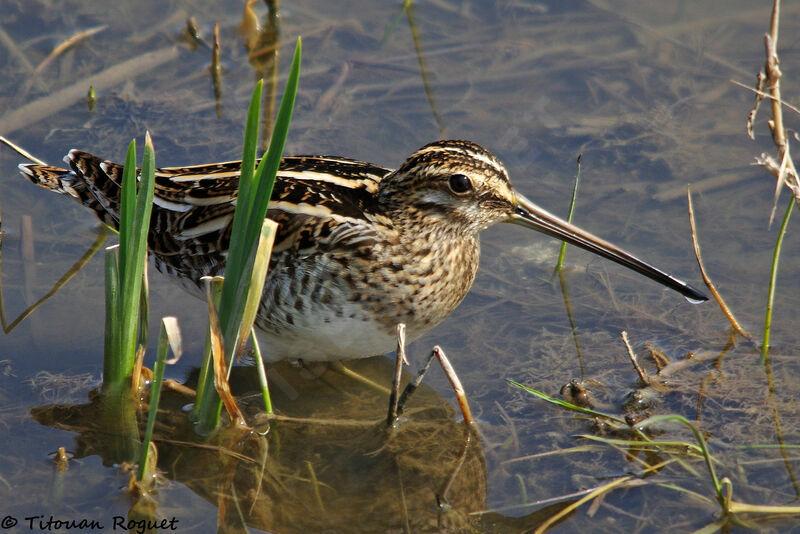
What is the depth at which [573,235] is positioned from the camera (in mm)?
4902

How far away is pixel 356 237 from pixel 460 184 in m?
0.56

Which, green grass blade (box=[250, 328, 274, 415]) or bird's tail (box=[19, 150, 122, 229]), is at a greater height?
bird's tail (box=[19, 150, 122, 229])

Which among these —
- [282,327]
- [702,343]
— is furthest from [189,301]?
[702,343]

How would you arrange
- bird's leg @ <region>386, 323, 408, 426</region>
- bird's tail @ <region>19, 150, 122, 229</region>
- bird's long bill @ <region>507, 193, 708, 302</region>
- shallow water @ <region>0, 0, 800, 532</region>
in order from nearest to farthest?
1. bird's leg @ <region>386, 323, 408, 426</region>
2. shallow water @ <region>0, 0, 800, 532</region>
3. bird's long bill @ <region>507, 193, 708, 302</region>
4. bird's tail @ <region>19, 150, 122, 229</region>

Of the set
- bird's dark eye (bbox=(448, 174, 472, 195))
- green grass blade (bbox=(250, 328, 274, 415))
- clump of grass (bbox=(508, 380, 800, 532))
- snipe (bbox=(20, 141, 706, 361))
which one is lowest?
clump of grass (bbox=(508, 380, 800, 532))

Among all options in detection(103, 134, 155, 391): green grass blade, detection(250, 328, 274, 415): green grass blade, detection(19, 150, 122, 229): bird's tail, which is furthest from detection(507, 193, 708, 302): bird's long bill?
detection(19, 150, 122, 229): bird's tail

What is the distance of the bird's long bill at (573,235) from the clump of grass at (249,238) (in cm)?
150

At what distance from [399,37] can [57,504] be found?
469 cm

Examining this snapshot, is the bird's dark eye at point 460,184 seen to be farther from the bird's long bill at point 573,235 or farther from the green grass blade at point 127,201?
the green grass blade at point 127,201

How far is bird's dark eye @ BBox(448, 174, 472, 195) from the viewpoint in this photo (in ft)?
15.5

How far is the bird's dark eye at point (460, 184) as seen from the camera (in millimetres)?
4715

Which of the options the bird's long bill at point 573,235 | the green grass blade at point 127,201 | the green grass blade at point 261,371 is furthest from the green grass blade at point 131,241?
the bird's long bill at point 573,235

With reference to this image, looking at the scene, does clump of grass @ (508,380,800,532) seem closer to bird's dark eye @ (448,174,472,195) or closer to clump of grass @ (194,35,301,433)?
bird's dark eye @ (448,174,472,195)

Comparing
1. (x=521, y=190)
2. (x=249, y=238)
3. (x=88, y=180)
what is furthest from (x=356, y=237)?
(x=521, y=190)
